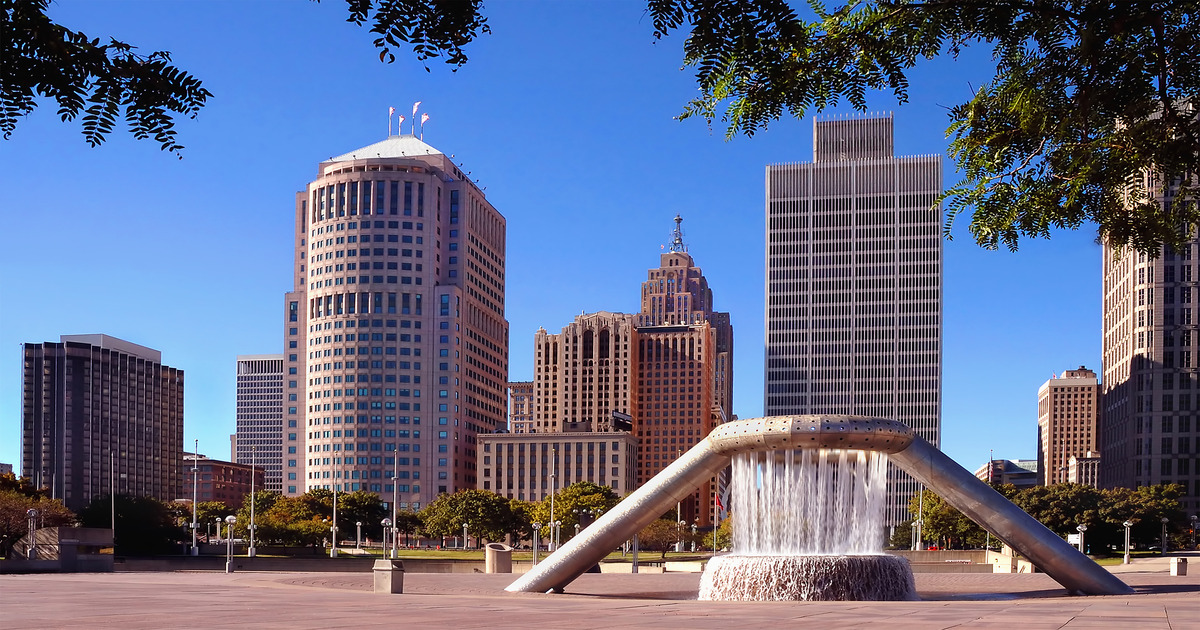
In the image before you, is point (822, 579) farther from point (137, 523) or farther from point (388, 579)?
point (137, 523)

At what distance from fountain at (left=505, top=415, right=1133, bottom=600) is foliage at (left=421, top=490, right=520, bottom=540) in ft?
333

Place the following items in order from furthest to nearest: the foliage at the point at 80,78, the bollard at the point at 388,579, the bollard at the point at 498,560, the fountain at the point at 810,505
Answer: the bollard at the point at 498,560 → the fountain at the point at 810,505 → the bollard at the point at 388,579 → the foliage at the point at 80,78

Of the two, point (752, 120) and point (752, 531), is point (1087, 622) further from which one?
point (752, 531)

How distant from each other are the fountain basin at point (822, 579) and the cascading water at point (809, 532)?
0.03 metres

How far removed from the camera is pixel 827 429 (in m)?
37.3

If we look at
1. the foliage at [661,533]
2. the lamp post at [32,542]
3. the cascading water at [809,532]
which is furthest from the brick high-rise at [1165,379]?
the lamp post at [32,542]

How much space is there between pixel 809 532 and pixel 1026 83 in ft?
127

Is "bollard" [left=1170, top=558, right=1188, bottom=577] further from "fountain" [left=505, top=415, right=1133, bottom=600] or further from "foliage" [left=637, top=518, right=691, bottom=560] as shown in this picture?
"foliage" [left=637, top=518, right=691, bottom=560]

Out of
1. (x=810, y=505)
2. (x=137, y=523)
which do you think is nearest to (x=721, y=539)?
(x=137, y=523)

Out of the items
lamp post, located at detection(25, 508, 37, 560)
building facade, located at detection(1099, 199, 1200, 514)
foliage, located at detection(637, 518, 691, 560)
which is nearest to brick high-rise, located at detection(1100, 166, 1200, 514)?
building facade, located at detection(1099, 199, 1200, 514)

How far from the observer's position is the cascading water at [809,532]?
36531mm

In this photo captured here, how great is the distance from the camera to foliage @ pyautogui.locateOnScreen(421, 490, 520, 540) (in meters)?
141

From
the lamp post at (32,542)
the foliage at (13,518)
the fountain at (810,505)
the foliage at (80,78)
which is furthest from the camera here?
the foliage at (13,518)

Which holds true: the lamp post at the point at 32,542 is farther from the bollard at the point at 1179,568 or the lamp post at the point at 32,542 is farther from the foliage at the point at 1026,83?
the foliage at the point at 1026,83
